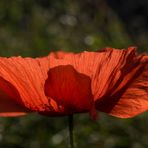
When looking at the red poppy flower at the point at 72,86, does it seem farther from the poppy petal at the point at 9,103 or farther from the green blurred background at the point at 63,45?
the green blurred background at the point at 63,45

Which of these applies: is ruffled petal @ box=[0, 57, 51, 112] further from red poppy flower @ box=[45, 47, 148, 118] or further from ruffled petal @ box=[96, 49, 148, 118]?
ruffled petal @ box=[96, 49, 148, 118]

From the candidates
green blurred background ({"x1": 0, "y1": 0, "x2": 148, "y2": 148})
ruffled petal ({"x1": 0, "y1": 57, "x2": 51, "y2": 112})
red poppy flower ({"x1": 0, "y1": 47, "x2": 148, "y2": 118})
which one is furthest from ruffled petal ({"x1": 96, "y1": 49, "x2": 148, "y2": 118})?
green blurred background ({"x1": 0, "y1": 0, "x2": 148, "y2": 148})

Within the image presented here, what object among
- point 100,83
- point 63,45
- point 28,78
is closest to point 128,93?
point 100,83

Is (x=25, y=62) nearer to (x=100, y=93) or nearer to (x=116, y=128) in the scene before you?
(x=100, y=93)

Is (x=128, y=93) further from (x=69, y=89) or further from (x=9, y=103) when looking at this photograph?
(x=9, y=103)

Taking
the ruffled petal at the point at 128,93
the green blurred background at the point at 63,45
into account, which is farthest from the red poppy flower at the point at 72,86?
the green blurred background at the point at 63,45

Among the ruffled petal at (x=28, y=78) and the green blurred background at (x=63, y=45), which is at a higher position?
the ruffled petal at (x=28, y=78)
